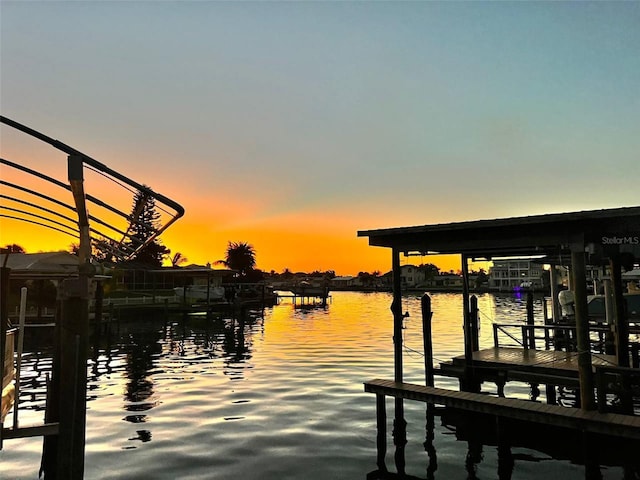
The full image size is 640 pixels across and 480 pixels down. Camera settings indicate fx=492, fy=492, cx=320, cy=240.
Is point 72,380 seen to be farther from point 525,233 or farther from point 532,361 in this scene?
point 532,361

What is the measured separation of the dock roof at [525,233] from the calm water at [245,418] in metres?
4.17

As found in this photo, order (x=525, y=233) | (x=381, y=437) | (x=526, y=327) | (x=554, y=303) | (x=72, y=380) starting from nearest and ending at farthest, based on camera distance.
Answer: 1. (x=72, y=380)
2. (x=525, y=233)
3. (x=381, y=437)
4. (x=526, y=327)
5. (x=554, y=303)

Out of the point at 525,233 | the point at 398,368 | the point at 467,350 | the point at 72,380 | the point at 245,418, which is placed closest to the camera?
the point at 72,380

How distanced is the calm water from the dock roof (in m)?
Answer: 4.17

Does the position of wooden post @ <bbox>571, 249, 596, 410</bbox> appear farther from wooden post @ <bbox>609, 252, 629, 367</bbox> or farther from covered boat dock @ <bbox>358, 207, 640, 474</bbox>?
wooden post @ <bbox>609, 252, 629, 367</bbox>

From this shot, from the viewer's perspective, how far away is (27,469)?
9.22 meters

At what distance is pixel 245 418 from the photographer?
12.6 meters

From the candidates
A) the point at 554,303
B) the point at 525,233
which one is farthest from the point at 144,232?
the point at 554,303

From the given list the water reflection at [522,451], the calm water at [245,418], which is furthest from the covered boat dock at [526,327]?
the calm water at [245,418]

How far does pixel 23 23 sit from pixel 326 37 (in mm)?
8600

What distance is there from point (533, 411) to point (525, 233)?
3.38 m

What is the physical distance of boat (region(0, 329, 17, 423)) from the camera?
6996mm

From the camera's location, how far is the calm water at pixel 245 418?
923 cm
